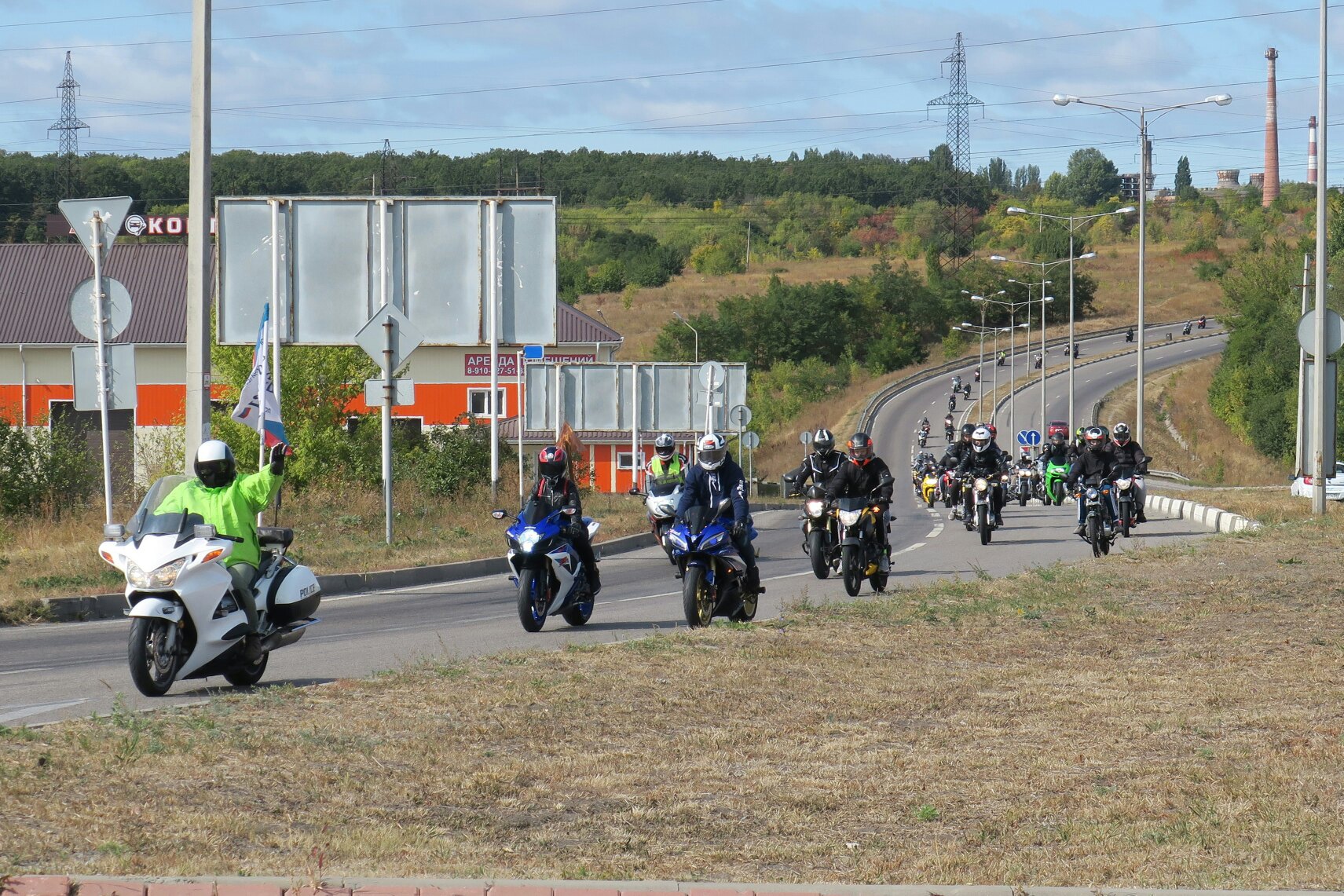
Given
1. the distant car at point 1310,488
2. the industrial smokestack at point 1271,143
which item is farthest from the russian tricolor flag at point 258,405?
the industrial smokestack at point 1271,143

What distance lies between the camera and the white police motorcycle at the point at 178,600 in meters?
Answer: 9.13

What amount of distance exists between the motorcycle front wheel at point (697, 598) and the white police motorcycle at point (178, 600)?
13.5 ft

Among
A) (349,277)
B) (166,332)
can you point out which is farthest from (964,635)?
(166,332)

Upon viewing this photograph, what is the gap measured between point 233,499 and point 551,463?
4.07m

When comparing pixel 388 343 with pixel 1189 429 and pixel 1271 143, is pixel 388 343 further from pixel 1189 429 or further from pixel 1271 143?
pixel 1271 143

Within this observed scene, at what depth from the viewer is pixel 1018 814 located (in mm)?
6117

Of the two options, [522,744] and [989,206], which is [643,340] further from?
[522,744]

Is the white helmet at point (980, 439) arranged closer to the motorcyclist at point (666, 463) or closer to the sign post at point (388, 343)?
the motorcyclist at point (666, 463)

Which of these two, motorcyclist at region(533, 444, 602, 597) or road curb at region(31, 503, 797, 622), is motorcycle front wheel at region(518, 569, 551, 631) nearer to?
motorcyclist at region(533, 444, 602, 597)

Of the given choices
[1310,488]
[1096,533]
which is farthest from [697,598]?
[1310,488]

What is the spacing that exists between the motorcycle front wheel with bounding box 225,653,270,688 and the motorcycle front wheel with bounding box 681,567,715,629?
156 inches

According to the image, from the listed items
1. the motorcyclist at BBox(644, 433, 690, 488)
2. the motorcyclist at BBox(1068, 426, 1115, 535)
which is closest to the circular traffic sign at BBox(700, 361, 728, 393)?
the motorcyclist at BBox(644, 433, 690, 488)

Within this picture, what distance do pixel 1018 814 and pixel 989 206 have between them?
18823 cm

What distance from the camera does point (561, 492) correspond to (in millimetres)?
13523
